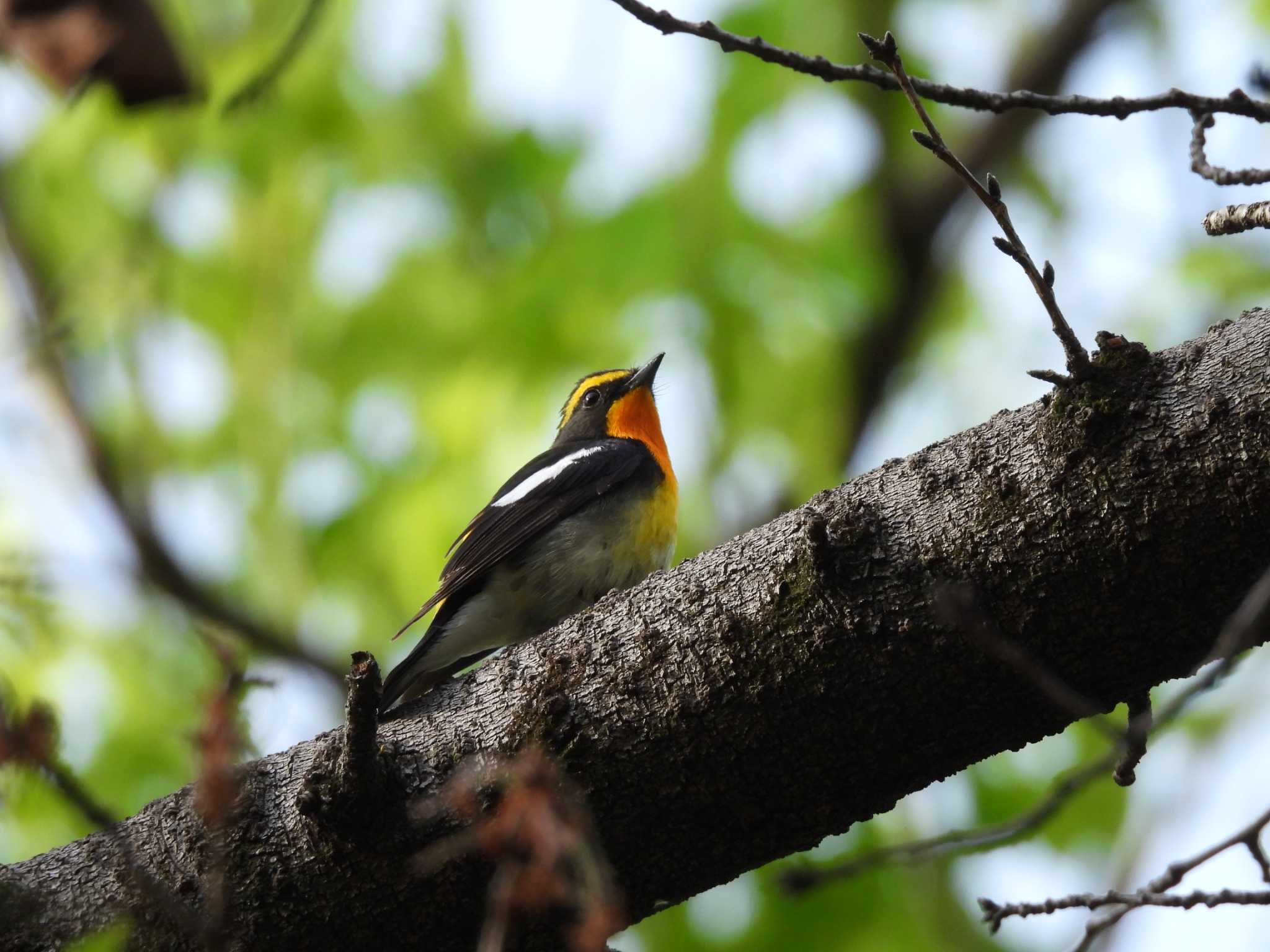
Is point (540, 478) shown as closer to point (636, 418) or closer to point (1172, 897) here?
point (636, 418)

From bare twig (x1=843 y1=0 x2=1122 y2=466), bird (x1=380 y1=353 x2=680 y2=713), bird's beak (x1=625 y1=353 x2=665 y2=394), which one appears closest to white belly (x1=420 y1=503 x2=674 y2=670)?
bird (x1=380 y1=353 x2=680 y2=713)

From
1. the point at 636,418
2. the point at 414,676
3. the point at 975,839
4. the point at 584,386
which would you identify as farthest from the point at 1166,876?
the point at 584,386

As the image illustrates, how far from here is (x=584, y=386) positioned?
23.7ft

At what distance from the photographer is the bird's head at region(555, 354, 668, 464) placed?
677cm

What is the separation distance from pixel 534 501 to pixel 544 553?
0.33 m

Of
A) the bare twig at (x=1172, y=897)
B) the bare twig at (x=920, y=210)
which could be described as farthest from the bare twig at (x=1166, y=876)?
the bare twig at (x=920, y=210)

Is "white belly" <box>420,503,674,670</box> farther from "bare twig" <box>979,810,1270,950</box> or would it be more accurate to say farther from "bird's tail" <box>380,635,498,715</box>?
"bare twig" <box>979,810,1270,950</box>

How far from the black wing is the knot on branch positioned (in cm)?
198

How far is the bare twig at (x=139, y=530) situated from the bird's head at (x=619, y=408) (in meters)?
1.96

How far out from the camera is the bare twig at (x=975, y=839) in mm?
2625

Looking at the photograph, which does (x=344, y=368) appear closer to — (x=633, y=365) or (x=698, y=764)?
(x=633, y=365)

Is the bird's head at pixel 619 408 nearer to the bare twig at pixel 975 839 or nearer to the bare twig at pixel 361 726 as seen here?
the bare twig at pixel 975 839

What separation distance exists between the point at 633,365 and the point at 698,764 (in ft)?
15.4

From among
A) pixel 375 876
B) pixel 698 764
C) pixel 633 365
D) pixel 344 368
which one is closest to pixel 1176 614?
pixel 698 764
